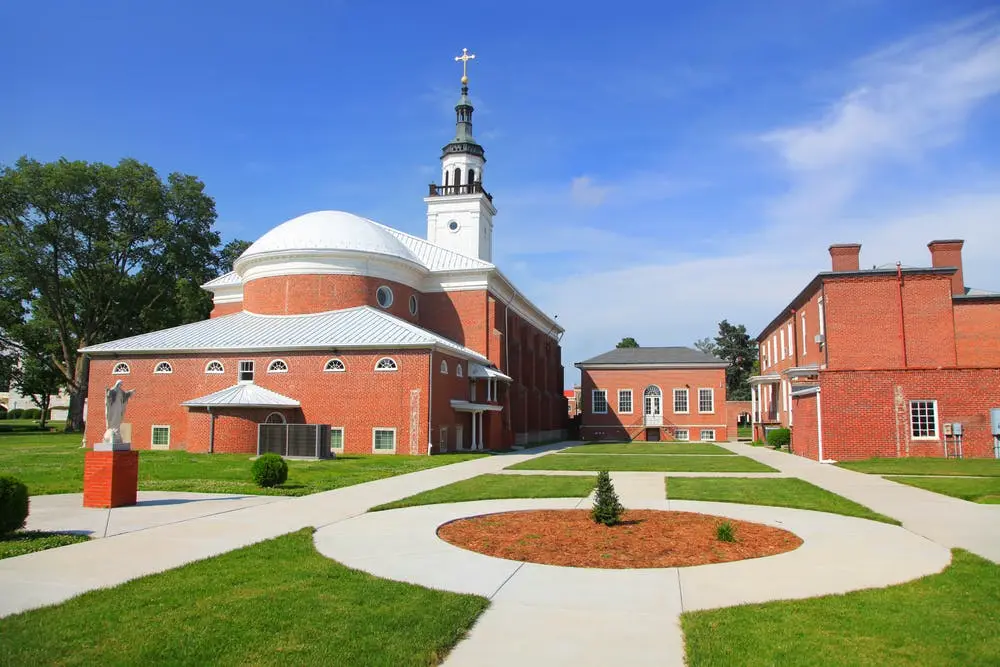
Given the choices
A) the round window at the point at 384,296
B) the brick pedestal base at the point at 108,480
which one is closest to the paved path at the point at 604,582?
the brick pedestal base at the point at 108,480

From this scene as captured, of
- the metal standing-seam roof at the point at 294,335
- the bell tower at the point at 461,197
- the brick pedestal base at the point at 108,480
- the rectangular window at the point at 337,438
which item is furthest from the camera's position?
the bell tower at the point at 461,197

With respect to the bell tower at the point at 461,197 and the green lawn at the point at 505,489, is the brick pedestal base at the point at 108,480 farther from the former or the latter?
the bell tower at the point at 461,197

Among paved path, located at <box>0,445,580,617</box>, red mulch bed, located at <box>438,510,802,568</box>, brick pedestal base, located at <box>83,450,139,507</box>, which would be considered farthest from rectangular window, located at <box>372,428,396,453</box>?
red mulch bed, located at <box>438,510,802,568</box>

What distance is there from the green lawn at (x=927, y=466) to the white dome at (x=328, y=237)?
88.4 feet

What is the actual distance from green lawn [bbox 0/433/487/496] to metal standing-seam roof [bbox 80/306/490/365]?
18.2 feet

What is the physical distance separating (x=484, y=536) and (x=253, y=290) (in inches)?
1382

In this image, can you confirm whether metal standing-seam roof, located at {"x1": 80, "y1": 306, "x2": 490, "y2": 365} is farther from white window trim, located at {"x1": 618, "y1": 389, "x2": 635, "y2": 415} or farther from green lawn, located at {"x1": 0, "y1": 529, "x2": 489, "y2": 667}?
green lawn, located at {"x1": 0, "y1": 529, "x2": 489, "y2": 667}

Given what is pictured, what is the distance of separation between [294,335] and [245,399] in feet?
15.4

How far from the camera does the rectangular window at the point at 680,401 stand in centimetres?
5612

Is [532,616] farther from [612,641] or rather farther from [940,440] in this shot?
[940,440]

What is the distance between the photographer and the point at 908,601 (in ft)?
23.8

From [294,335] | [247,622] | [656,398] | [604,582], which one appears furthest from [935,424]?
[656,398]

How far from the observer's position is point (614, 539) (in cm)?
1099

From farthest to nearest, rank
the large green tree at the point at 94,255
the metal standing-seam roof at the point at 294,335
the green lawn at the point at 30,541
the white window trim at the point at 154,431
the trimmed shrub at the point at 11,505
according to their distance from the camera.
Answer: the large green tree at the point at 94,255, the white window trim at the point at 154,431, the metal standing-seam roof at the point at 294,335, the trimmed shrub at the point at 11,505, the green lawn at the point at 30,541
